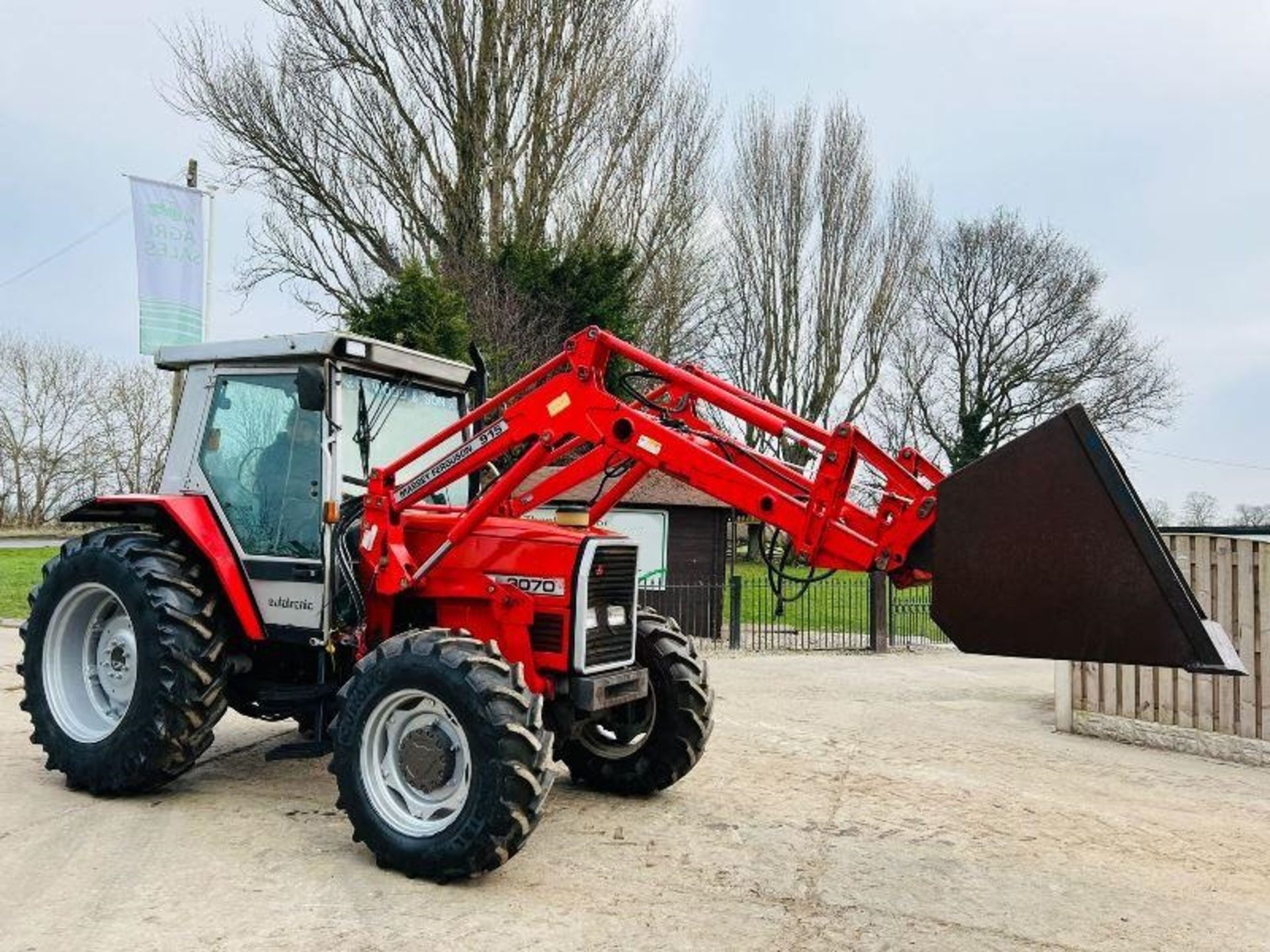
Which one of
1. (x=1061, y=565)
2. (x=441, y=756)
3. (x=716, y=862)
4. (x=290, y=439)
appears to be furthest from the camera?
(x=290, y=439)

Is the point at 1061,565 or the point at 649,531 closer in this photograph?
the point at 1061,565

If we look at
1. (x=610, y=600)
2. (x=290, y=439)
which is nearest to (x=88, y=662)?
(x=290, y=439)

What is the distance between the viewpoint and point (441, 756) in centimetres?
448

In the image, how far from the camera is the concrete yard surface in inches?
151

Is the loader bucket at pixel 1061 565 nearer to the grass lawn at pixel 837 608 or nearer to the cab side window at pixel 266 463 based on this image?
the cab side window at pixel 266 463

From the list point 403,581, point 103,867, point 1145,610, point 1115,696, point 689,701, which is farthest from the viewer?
point 1115,696

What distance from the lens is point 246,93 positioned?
18953 mm

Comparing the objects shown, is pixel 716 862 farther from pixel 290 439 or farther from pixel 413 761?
pixel 290 439

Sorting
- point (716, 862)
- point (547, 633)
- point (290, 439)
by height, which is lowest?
point (716, 862)

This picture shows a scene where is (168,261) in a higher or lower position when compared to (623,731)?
higher

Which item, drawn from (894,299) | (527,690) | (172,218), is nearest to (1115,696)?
(527,690)

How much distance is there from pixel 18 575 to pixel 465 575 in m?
17.8

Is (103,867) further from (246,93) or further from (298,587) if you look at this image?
(246,93)

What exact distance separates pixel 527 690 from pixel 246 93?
18.1 metres
